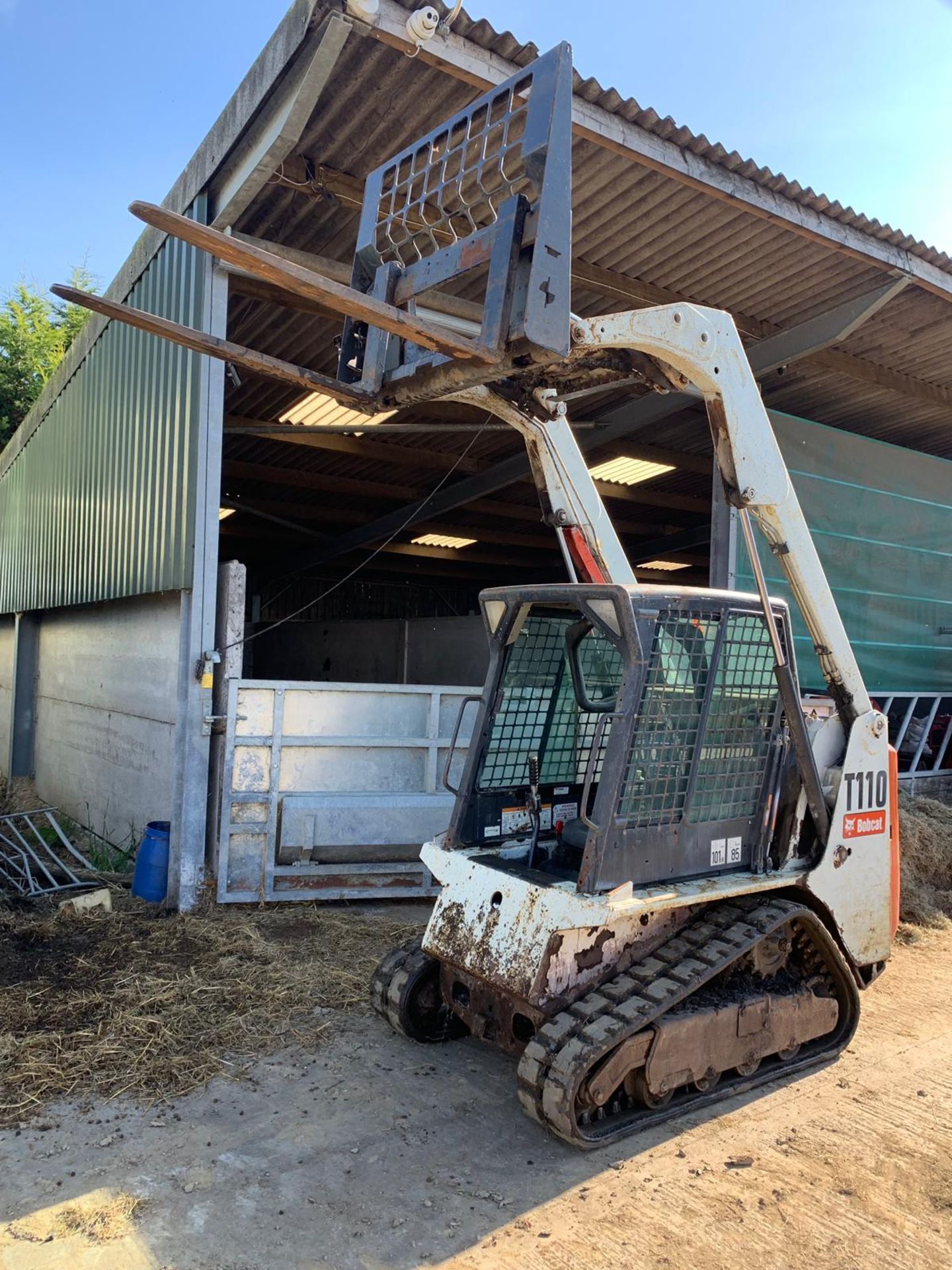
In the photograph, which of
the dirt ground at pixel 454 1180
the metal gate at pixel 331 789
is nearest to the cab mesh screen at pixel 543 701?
the dirt ground at pixel 454 1180

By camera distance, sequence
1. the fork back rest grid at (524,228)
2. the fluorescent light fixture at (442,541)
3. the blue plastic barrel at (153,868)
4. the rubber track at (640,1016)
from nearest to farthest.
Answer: the fork back rest grid at (524,228)
the rubber track at (640,1016)
the blue plastic barrel at (153,868)
the fluorescent light fixture at (442,541)

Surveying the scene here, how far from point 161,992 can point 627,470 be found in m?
10.5

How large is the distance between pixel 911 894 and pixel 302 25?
7452 millimetres

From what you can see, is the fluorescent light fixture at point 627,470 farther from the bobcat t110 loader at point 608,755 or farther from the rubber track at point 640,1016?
the rubber track at point 640,1016

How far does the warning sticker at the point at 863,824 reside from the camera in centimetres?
479

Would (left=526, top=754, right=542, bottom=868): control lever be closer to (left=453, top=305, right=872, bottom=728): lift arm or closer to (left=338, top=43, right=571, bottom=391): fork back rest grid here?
(left=453, top=305, right=872, bottom=728): lift arm

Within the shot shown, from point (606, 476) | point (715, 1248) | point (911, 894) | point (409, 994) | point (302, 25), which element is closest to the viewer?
point (715, 1248)

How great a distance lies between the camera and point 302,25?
5668 millimetres

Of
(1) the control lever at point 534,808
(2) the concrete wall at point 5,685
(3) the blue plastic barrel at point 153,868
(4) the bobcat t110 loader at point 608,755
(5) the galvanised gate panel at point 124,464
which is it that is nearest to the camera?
(4) the bobcat t110 loader at point 608,755

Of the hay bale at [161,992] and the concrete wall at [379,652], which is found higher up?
the concrete wall at [379,652]

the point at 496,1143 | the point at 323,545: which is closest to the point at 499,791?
the point at 496,1143

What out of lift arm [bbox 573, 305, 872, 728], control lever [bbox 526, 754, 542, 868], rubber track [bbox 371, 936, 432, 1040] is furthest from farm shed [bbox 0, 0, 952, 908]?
lift arm [bbox 573, 305, 872, 728]

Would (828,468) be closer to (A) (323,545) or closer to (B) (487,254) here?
(B) (487,254)

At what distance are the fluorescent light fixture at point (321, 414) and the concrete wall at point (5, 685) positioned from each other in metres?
6.65
